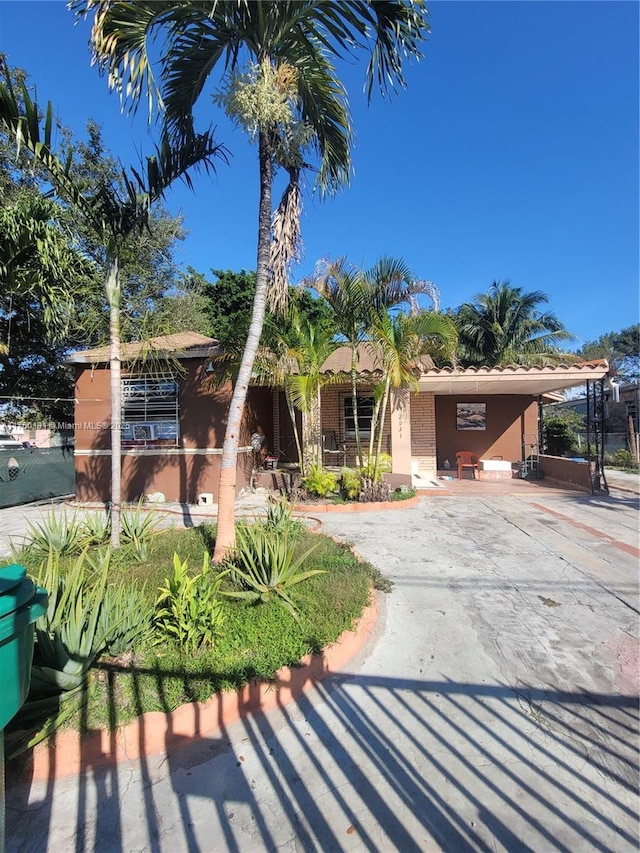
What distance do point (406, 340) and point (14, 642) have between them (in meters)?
8.13

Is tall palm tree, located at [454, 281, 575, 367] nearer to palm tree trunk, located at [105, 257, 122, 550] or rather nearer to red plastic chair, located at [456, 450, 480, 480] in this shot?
red plastic chair, located at [456, 450, 480, 480]

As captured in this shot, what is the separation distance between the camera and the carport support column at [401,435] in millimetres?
10664

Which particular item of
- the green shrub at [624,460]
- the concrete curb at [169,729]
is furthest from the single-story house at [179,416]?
the green shrub at [624,460]

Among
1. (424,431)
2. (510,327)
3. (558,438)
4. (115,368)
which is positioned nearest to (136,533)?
(115,368)

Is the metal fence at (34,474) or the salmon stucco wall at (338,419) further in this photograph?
the salmon stucco wall at (338,419)

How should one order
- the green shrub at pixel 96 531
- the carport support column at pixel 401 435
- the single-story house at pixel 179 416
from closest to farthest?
the green shrub at pixel 96 531 < the single-story house at pixel 179 416 < the carport support column at pixel 401 435

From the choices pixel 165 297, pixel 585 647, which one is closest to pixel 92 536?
pixel 585 647

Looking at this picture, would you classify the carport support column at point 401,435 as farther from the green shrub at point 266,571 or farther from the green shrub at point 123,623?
the green shrub at point 123,623

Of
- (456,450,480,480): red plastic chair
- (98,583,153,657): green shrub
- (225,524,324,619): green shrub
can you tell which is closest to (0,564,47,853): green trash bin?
(98,583,153,657): green shrub

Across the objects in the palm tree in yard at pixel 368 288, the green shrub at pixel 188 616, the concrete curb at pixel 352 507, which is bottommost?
the concrete curb at pixel 352 507

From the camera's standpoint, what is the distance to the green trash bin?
1.54 metres

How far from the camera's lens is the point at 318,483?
31.8 ft

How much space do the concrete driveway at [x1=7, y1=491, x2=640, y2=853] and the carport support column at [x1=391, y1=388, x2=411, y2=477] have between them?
6393 mm

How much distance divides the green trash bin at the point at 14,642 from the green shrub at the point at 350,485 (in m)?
7.99
